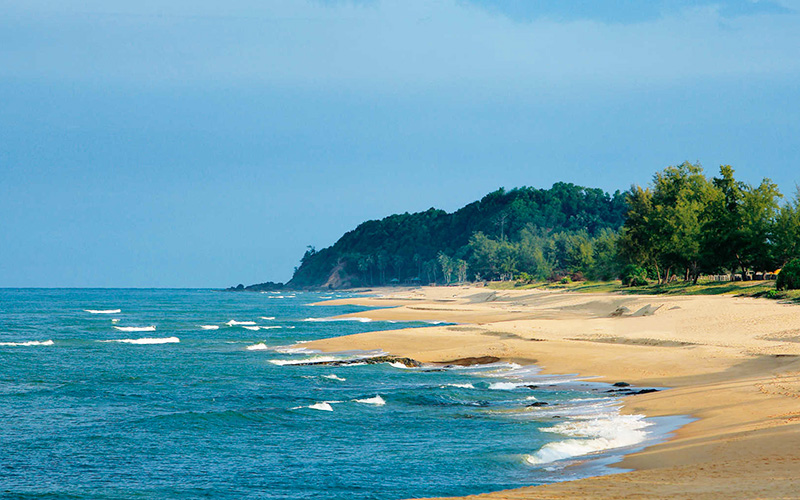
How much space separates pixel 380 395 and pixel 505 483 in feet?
38.4

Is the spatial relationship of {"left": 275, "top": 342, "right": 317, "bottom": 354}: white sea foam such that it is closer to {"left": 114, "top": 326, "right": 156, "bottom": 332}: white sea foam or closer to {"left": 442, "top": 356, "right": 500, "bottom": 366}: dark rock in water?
{"left": 442, "top": 356, "right": 500, "bottom": 366}: dark rock in water

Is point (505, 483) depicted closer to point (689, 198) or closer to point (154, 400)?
point (154, 400)

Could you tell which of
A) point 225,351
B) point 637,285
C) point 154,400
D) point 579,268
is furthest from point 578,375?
point 579,268

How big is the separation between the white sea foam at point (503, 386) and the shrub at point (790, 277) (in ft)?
109

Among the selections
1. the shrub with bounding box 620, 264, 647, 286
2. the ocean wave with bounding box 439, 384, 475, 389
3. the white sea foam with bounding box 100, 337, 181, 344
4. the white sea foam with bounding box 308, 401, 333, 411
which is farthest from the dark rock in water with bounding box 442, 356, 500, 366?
the shrub with bounding box 620, 264, 647, 286

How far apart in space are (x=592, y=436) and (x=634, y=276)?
73.1 meters

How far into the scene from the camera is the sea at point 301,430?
15367 millimetres

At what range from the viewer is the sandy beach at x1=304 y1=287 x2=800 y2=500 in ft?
40.6

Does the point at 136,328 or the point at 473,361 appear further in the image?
the point at 136,328

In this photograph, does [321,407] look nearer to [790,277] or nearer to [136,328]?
[790,277]

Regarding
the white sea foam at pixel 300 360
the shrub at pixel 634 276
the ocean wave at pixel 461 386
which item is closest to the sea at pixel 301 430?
the ocean wave at pixel 461 386

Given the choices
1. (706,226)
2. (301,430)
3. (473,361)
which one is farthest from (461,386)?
(706,226)

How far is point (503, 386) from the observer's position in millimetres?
→ 26953

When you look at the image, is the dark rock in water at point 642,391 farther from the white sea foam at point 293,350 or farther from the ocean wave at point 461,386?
the white sea foam at point 293,350
